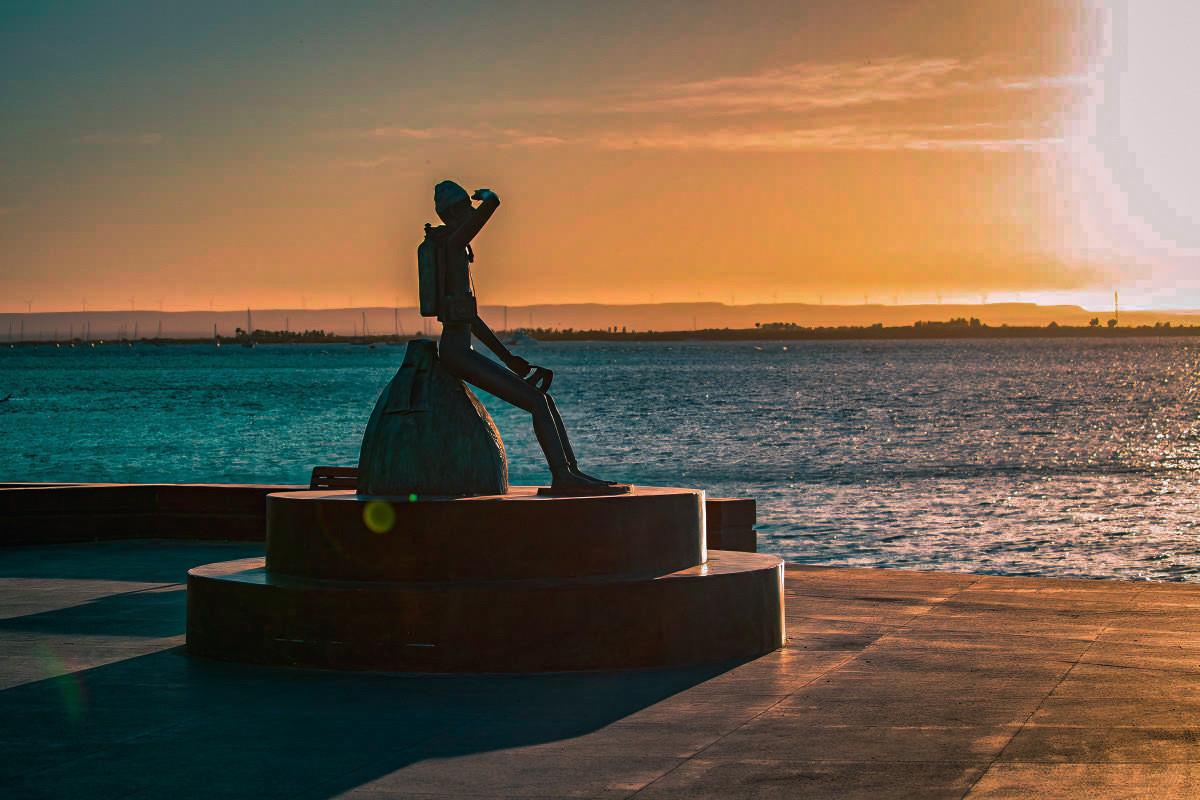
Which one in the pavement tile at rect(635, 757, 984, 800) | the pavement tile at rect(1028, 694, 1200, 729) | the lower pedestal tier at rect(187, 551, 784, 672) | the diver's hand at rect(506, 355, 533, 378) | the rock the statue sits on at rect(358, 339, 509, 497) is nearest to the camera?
the pavement tile at rect(635, 757, 984, 800)

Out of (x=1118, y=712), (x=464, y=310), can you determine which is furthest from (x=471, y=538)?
(x=1118, y=712)

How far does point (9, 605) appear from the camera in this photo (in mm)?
11977

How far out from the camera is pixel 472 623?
9297mm

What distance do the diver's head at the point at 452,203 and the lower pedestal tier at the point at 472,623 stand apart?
2.70m

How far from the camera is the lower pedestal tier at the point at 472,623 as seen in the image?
9289mm

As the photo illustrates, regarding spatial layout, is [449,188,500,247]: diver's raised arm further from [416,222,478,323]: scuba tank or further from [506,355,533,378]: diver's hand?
[506,355,533,378]: diver's hand

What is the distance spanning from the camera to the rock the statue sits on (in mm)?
10352

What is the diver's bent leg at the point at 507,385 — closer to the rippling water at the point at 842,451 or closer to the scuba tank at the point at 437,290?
the scuba tank at the point at 437,290

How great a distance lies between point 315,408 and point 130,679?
282 ft

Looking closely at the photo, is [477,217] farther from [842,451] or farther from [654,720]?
[842,451]

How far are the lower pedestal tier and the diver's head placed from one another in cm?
270

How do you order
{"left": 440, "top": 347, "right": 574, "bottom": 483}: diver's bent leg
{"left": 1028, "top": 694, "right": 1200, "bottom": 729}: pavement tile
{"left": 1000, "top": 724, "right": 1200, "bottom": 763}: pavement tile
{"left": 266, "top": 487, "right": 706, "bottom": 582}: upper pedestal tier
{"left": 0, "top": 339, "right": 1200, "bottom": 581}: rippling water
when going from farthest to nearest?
{"left": 0, "top": 339, "right": 1200, "bottom": 581}: rippling water, {"left": 440, "top": 347, "right": 574, "bottom": 483}: diver's bent leg, {"left": 266, "top": 487, "right": 706, "bottom": 582}: upper pedestal tier, {"left": 1028, "top": 694, "right": 1200, "bottom": 729}: pavement tile, {"left": 1000, "top": 724, "right": 1200, "bottom": 763}: pavement tile

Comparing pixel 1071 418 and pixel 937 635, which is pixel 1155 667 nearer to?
pixel 937 635

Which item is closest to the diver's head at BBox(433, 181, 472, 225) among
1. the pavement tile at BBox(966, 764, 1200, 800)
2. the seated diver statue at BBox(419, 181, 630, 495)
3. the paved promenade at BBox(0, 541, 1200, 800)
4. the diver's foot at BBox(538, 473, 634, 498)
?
the seated diver statue at BBox(419, 181, 630, 495)
